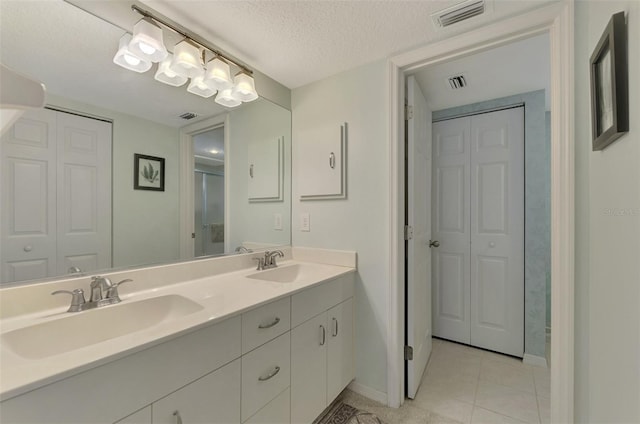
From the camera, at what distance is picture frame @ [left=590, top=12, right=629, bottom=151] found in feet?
2.37

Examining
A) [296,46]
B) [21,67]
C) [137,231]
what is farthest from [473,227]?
[21,67]

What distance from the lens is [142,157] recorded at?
1.30 m

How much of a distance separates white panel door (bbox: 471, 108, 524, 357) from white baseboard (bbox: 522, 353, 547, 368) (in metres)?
0.05

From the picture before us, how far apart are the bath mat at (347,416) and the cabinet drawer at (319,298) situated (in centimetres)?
64

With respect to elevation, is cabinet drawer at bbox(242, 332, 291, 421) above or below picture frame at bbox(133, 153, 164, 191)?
below

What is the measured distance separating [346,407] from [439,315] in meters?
1.36

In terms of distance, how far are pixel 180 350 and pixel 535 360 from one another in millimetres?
2600

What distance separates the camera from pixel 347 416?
1.55 meters

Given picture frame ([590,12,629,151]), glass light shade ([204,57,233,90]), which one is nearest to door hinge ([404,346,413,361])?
picture frame ([590,12,629,151])

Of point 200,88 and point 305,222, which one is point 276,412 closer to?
point 305,222

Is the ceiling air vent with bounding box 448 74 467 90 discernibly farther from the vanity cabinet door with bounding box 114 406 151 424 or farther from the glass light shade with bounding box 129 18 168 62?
the vanity cabinet door with bounding box 114 406 151 424

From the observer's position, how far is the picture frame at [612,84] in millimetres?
723

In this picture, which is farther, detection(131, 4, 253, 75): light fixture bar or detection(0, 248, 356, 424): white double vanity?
detection(131, 4, 253, 75): light fixture bar

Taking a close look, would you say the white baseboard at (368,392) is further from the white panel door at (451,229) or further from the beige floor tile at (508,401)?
the white panel door at (451,229)
